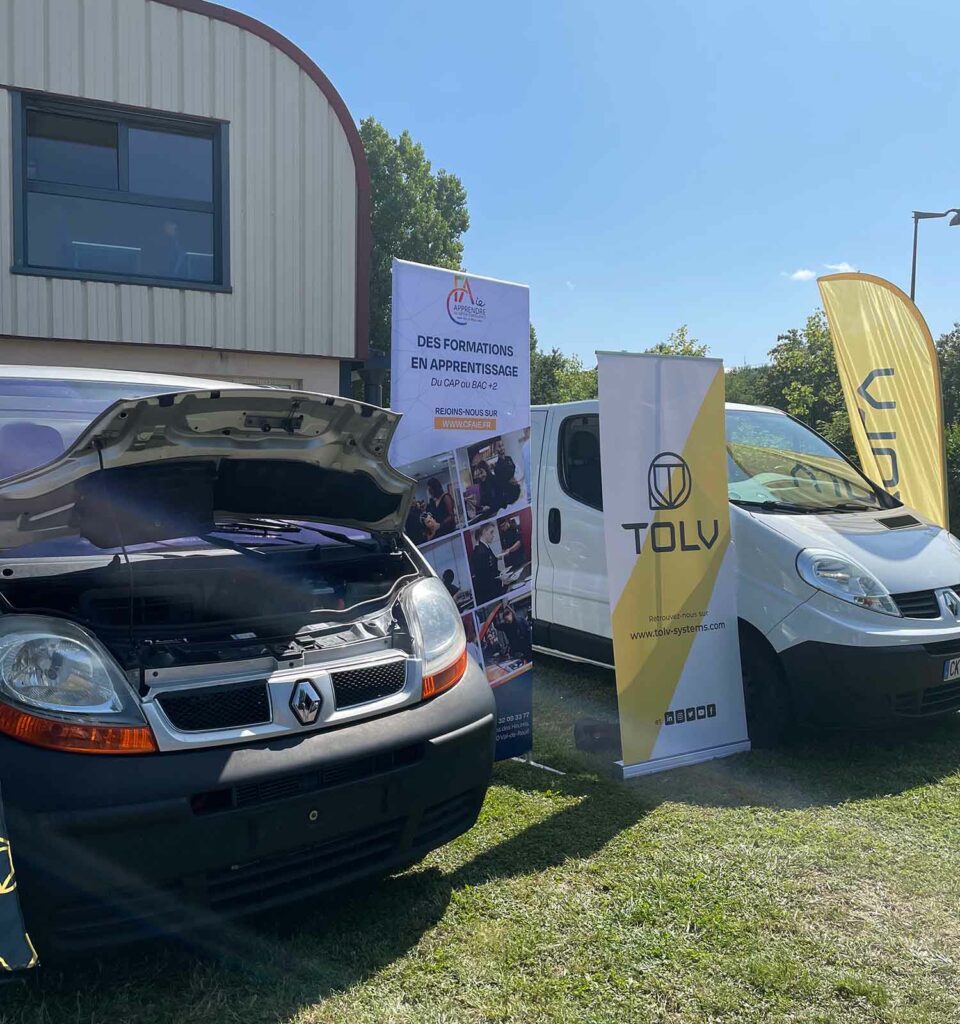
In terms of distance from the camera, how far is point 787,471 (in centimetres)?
527

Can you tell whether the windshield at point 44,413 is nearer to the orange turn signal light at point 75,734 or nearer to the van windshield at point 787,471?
the orange turn signal light at point 75,734

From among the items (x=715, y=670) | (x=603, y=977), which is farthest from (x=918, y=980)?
(x=715, y=670)

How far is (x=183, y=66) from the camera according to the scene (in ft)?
30.9

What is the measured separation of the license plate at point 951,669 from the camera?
14.2 ft

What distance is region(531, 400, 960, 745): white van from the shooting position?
4.26 meters

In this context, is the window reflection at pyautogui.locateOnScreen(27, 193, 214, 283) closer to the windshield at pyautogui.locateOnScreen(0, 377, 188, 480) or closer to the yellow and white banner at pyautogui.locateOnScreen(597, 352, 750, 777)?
the windshield at pyautogui.locateOnScreen(0, 377, 188, 480)

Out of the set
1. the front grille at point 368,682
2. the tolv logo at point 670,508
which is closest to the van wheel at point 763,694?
the tolv logo at point 670,508

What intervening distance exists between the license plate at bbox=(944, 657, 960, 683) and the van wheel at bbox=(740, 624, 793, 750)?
762 mm

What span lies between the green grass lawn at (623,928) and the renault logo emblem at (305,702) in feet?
2.50

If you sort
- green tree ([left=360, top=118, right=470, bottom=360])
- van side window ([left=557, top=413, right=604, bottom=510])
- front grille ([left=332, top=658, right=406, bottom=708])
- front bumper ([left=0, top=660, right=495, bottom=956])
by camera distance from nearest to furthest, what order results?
1. front bumper ([left=0, top=660, right=495, bottom=956])
2. front grille ([left=332, top=658, right=406, bottom=708])
3. van side window ([left=557, top=413, right=604, bottom=510])
4. green tree ([left=360, top=118, right=470, bottom=360])

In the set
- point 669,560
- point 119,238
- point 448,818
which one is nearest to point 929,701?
point 669,560

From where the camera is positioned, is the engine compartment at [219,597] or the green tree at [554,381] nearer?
the engine compartment at [219,597]

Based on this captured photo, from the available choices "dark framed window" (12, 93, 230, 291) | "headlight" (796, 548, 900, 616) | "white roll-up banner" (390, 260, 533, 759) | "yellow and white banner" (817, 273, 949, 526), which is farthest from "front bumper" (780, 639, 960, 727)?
"dark framed window" (12, 93, 230, 291)

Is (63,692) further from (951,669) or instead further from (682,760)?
(951,669)
